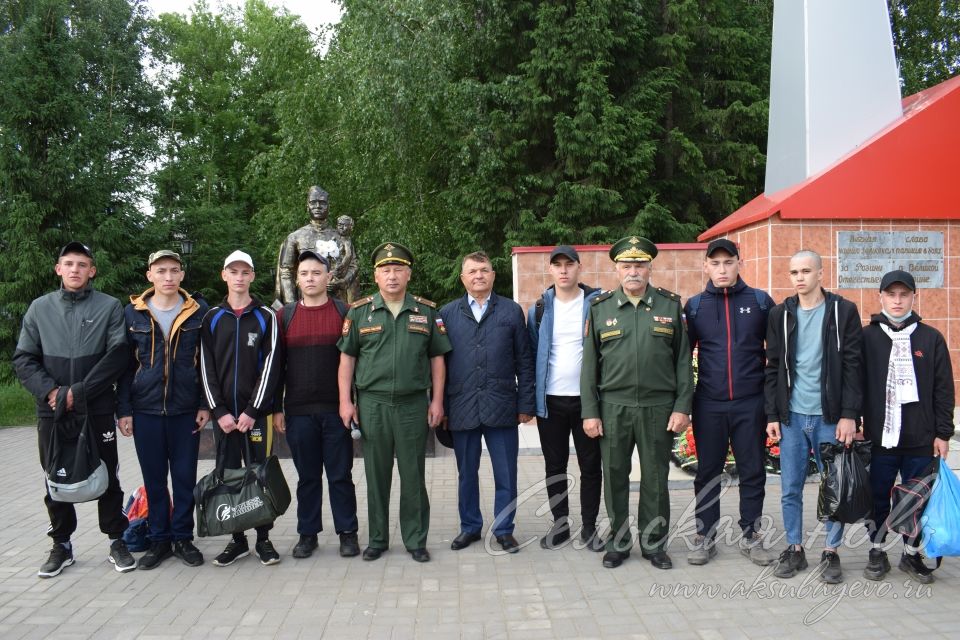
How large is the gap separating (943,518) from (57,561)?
5104 millimetres

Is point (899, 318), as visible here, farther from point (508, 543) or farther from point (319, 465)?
point (319, 465)

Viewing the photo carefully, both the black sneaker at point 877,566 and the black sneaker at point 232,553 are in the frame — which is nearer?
the black sneaker at point 877,566

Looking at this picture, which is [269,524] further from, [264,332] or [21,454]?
[21,454]

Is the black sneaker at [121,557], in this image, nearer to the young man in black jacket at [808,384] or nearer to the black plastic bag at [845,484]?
the young man in black jacket at [808,384]

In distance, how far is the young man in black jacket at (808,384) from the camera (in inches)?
161

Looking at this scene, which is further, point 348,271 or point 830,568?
point 348,271

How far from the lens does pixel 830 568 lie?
4207 mm

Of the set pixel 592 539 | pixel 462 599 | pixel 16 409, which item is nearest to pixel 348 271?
pixel 592 539

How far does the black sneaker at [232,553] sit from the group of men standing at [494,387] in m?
0.01

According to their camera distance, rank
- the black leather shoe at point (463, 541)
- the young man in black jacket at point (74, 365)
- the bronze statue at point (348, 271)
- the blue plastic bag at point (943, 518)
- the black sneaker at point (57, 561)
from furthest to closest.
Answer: the bronze statue at point (348, 271) → the black leather shoe at point (463, 541) → the black sneaker at point (57, 561) → the young man in black jacket at point (74, 365) → the blue plastic bag at point (943, 518)

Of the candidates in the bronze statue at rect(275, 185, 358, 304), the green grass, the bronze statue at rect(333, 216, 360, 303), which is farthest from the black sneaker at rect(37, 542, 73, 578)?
the green grass

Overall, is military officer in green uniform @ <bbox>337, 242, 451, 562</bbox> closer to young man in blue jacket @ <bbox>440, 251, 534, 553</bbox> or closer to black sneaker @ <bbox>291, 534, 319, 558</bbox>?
young man in blue jacket @ <bbox>440, 251, 534, 553</bbox>

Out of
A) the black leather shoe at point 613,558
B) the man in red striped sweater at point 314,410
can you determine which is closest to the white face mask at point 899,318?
the black leather shoe at point 613,558

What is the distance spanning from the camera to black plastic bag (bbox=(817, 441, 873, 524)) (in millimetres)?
3969
